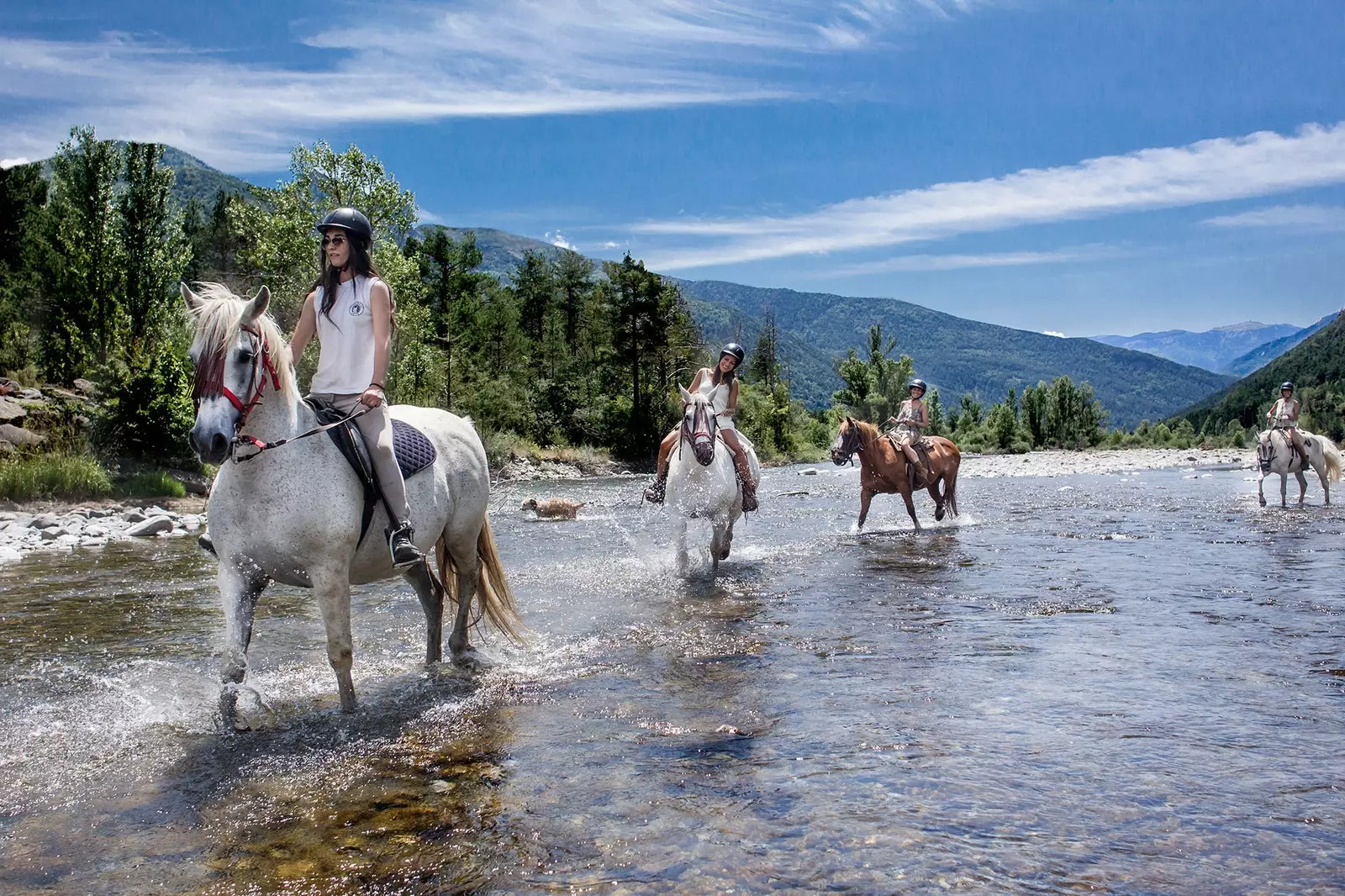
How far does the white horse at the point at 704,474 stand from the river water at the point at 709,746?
128cm

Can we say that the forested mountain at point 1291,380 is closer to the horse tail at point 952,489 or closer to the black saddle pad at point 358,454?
the horse tail at point 952,489

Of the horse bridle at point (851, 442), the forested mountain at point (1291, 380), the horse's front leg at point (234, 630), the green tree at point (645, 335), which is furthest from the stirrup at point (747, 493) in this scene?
the forested mountain at point (1291, 380)

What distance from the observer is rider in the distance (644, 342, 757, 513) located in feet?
40.8

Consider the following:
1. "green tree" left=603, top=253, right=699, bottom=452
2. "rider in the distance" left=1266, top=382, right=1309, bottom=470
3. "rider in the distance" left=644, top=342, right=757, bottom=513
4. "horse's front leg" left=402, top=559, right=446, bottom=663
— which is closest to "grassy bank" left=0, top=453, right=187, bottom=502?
"rider in the distance" left=644, top=342, right=757, bottom=513

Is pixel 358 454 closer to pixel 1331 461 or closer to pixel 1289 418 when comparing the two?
pixel 1289 418

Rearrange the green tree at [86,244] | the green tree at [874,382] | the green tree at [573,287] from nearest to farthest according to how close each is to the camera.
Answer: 1. the green tree at [86,244]
2. the green tree at [874,382]
3. the green tree at [573,287]

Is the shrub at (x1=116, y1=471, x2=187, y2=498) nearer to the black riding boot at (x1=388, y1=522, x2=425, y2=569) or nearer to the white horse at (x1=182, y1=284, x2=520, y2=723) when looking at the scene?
the white horse at (x1=182, y1=284, x2=520, y2=723)

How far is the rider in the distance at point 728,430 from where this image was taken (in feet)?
40.8

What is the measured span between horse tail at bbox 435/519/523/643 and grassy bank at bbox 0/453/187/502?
16.2 meters

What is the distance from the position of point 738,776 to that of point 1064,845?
5.43 feet

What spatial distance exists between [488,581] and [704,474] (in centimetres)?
458

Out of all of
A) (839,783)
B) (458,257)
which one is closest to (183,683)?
(839,783)

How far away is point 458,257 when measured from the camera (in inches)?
3260

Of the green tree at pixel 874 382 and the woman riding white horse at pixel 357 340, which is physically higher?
the green tree at pixel 874 382
